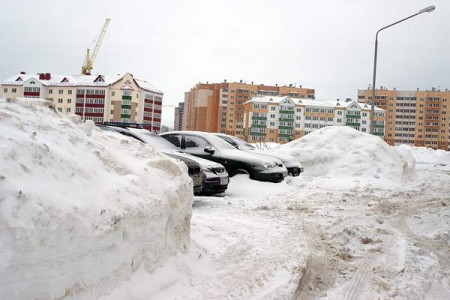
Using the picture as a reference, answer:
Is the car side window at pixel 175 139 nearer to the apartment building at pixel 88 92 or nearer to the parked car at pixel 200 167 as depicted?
the parked car at pixel 200 167

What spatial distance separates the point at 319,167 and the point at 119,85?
227 feet

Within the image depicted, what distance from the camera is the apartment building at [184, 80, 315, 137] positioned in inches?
4154

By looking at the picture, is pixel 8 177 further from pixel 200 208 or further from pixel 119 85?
pixel 119 85

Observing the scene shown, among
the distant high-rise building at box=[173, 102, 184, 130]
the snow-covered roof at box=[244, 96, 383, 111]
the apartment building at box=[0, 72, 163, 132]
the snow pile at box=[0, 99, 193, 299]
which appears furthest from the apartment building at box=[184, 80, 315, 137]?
the snow pile at box=[0, 99, 193, 299]

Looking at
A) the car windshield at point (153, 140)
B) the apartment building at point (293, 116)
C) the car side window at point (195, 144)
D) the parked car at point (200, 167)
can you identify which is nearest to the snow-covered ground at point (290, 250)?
the parked car at point (200, 167)

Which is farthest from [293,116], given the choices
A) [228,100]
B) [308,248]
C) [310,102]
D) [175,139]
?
[308,248]

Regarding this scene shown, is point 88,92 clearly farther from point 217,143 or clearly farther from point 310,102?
point 217,143

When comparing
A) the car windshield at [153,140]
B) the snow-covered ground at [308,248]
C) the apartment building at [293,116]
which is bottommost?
the snow-covered ground at [308,248]

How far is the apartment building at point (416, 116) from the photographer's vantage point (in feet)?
346

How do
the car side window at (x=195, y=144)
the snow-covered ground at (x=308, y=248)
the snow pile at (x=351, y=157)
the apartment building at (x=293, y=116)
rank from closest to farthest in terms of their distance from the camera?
the snow-covered ground at (x=308, y=248), the car side window at (x=195, y=144), the snow pile at (x=351, y=157), the apartment building at (x=293, y=116)

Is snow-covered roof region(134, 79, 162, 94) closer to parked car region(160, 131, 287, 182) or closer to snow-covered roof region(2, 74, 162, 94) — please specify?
snow-covered roof region(2, 74, 162, 94)

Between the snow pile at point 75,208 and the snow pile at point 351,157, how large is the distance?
33.2 ft

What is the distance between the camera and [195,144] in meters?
10.1

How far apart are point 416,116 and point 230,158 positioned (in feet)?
369
